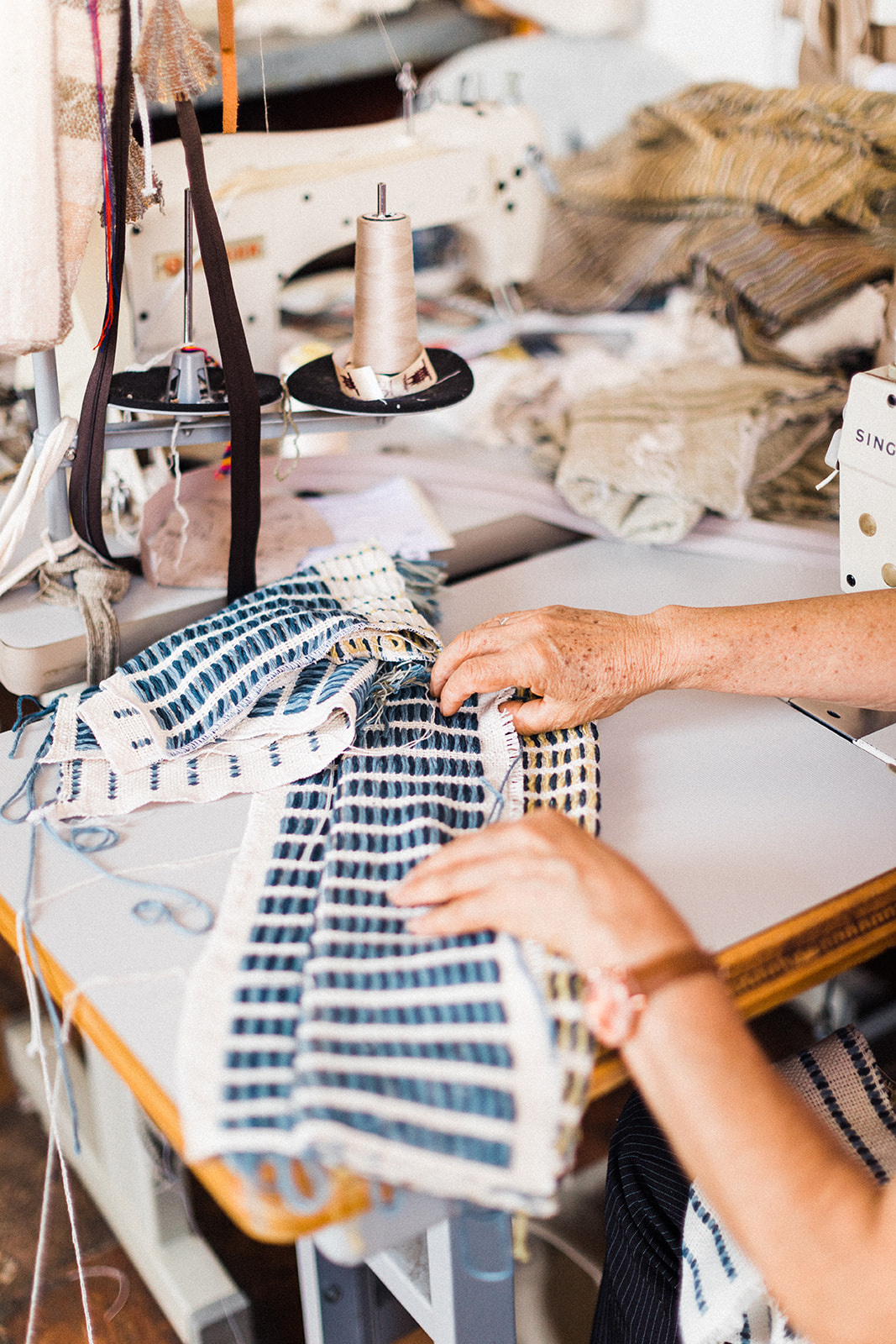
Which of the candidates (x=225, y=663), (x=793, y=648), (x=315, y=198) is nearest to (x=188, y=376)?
(x=225, y=663)

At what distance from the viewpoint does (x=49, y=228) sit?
1132 mm

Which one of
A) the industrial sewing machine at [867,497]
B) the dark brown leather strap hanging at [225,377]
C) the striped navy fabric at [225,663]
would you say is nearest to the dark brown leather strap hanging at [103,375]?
the dark brown leather strap hanging at [225,377]

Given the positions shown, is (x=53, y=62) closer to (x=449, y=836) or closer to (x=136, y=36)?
(x=136, y=36)

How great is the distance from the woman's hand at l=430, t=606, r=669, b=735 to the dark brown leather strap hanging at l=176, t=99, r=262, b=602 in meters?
0.30

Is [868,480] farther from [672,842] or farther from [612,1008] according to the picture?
[612,1008]

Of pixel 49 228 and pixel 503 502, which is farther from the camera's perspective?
pixel 503 502

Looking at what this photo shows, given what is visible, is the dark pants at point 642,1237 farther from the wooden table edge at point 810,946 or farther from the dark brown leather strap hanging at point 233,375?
the dark brown leather strap hanging at point 233,375

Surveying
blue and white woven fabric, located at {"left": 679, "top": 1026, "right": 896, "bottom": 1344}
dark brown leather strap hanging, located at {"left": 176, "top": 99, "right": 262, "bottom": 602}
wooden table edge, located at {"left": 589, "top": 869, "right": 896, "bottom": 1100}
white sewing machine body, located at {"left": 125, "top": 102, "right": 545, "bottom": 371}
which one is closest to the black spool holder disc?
dark brown leather strap hanging, located at {"left": 176, "top": 99, "right": 262, "bottom": 602}

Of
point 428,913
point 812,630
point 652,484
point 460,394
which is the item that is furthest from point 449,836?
point 652,484

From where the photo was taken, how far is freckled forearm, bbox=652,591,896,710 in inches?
45.4

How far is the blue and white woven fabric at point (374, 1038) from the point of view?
28.9 inches

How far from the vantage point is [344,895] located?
2.98 ft

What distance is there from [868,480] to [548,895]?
67 centimetres

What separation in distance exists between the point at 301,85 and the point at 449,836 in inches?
109
